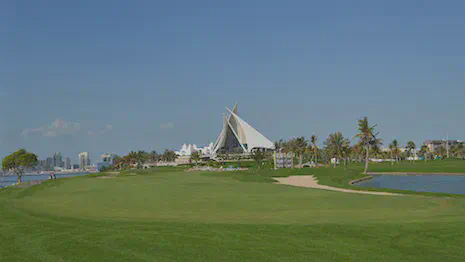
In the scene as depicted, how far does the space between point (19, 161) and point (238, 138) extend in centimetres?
9077

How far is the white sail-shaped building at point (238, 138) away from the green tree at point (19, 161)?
284 feet

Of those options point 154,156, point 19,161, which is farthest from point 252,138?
point 19,161

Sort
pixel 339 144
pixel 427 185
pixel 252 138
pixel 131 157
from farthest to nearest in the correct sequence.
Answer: pixel 131 157 → pixel 252 138 → pixel 339 144 → pixel 427 185

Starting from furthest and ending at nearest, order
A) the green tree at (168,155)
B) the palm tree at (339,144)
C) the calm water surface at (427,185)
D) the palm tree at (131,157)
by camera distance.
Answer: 1. the green tree at (168,155)
2. the palm tree at (131,157)
3. the palm tree at (339,144)
4. the calm water surface at (427,185)

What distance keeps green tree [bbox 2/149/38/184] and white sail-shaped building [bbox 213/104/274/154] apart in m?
86.6

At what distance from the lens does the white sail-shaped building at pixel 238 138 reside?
142375mm

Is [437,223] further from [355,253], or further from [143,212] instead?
[143,212]

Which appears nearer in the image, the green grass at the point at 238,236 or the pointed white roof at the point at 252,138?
the green grass at the point at 238,236

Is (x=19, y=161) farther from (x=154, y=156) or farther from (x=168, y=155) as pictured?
(x=154, y=156)

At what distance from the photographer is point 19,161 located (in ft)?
192

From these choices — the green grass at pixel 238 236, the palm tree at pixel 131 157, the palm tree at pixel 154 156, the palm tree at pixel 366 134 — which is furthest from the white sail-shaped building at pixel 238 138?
the green grass at pixel 238 236

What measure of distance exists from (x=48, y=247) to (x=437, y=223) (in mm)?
10473

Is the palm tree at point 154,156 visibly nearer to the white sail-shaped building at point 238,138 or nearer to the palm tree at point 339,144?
the white sail-shaped building at point 238,138

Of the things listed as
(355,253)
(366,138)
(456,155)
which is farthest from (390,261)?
(456,155)
